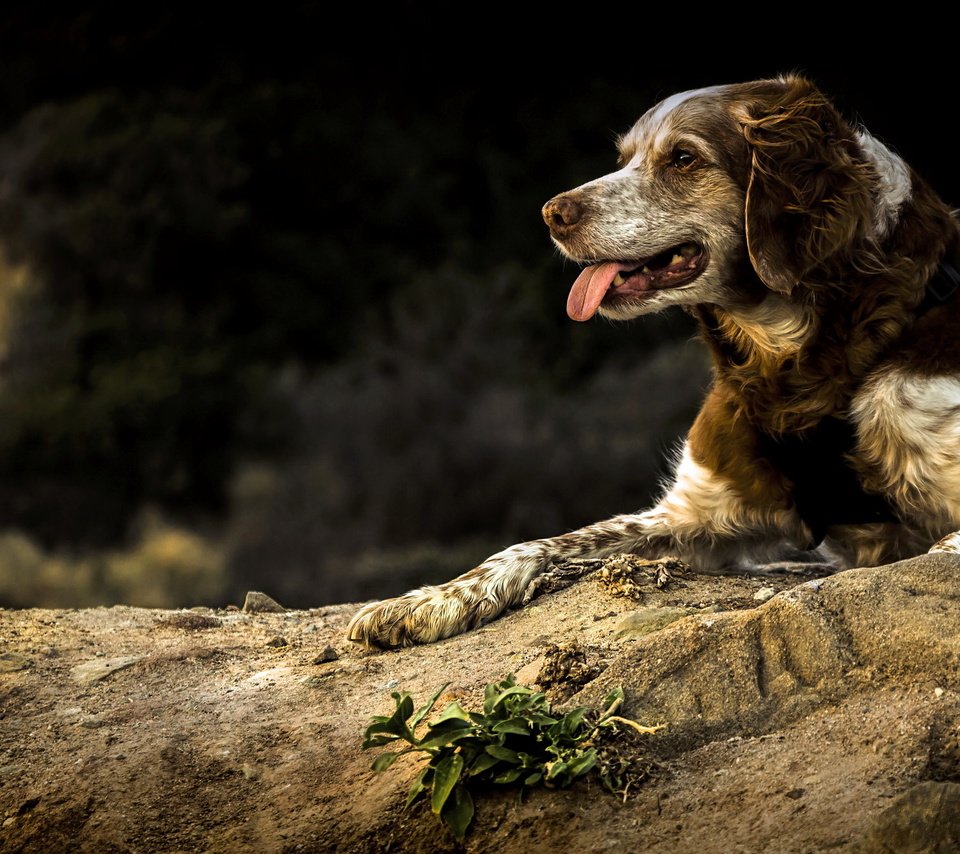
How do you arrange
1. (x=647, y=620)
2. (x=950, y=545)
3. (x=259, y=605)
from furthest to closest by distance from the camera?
(x=259, y=605)
(x=950, y=545)
(x=647, y=620)

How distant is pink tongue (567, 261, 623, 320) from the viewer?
3.71 meters

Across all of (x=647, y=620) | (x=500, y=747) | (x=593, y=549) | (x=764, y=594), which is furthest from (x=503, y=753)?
(x=593, y=549)

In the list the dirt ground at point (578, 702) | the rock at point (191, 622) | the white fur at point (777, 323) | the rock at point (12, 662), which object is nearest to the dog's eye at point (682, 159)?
→ the white fur at point (777, 323)

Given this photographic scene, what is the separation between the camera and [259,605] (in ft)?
14.1

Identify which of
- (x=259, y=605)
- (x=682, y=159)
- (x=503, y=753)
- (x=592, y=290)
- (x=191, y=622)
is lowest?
(x=259, y=605)

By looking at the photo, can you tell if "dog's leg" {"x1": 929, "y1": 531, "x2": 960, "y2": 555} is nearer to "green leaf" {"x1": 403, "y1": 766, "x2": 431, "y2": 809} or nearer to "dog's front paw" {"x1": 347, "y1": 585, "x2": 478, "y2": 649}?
"dog's front paw" {"x1": 347, "y1": 585, "x2": 478, "y2": 649}

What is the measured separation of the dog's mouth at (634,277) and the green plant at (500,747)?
1.60 metres

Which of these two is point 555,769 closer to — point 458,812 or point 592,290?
point 458,812

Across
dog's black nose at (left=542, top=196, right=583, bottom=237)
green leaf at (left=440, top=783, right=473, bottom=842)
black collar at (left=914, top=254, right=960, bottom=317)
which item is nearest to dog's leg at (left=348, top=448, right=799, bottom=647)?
black collar at (left=914, top=254, right=960, bottom=317)

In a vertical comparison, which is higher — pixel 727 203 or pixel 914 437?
pixel 727 203

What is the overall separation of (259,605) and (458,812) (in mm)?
2235

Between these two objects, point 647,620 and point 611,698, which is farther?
point 647,620

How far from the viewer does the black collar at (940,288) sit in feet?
11.1

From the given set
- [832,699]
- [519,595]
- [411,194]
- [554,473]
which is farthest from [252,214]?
[832,699]
